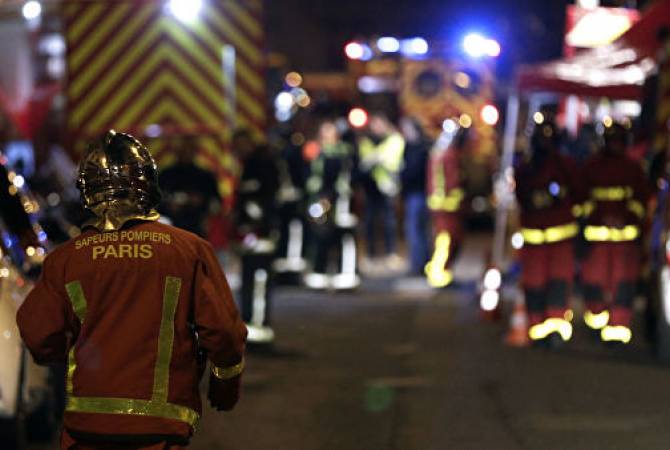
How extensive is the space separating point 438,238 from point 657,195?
15.7ft

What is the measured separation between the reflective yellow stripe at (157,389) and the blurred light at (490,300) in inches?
324

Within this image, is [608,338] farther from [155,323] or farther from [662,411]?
[155,323]

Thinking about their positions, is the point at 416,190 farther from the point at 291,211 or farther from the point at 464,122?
the point at 464,122

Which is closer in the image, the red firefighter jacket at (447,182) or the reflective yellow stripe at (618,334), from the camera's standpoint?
the reflective yellow stripe at (618,334)

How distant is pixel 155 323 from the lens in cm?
414

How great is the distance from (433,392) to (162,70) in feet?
21.4

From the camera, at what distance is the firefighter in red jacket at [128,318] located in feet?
13.4

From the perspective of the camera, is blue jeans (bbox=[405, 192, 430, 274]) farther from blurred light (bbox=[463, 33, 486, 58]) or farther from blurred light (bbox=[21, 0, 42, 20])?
blurred light (bbox=[21, 0, 42, 20])

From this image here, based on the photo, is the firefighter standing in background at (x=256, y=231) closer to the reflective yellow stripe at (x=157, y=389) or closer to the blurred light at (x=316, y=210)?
the blurred light at (x=316, y=210)

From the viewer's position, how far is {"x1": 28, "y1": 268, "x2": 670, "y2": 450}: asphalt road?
7441 millimetres

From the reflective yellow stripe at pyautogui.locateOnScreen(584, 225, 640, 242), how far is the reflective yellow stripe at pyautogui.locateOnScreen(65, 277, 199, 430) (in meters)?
6.73

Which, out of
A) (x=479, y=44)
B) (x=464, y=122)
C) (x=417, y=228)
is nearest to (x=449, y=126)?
(x=417, y=228)

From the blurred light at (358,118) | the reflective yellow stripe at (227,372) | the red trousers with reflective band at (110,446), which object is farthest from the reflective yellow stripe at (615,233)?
the blurred light at (358,118)

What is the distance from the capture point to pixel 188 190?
1040 cm
